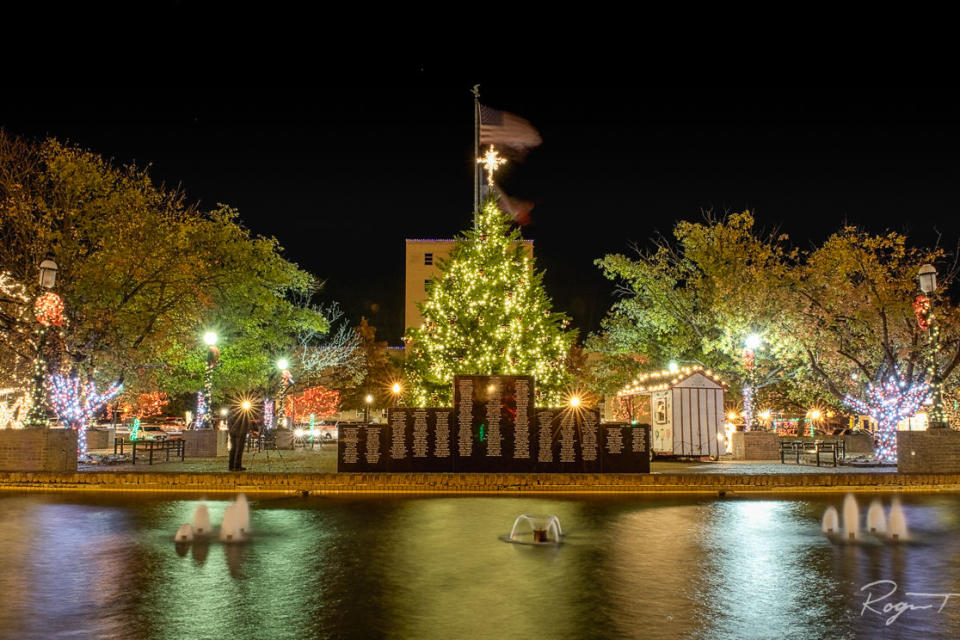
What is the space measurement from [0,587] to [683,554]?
756 centimetres

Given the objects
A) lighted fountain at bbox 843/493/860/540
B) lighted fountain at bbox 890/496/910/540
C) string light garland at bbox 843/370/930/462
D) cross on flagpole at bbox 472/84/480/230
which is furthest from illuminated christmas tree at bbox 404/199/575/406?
lighted fountain at bbox 890/496/910/540

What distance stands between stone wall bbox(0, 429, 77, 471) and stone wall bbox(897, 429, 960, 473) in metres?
21.6

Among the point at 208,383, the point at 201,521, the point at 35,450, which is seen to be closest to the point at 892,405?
the point at 201,521

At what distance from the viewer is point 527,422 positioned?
65.7 feet

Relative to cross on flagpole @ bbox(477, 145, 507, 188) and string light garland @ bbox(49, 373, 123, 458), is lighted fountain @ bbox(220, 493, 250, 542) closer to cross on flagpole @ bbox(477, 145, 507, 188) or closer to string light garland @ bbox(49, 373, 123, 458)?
string light garland @ bbox(49, 373, 123, 458)

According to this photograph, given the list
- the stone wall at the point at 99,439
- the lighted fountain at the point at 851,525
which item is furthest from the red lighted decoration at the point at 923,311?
the stone wall at the point at 99,439

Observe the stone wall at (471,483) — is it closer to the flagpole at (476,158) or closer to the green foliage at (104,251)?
the green foliage at (104,251)

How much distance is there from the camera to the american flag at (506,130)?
30547mm

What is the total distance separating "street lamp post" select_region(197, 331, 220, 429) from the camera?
101ft

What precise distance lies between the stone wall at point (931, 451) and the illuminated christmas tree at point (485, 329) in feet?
42.3

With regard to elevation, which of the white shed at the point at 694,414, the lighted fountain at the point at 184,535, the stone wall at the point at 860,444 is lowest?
the lighted fountain at the point at 184,535

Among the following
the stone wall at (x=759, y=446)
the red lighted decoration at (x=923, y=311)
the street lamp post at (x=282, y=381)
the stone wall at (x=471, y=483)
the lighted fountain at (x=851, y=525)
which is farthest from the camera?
the street lamp post at (x=282, y=381)

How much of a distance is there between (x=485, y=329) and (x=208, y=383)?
450 inches

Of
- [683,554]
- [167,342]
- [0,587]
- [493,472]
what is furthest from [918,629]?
[167,342]
